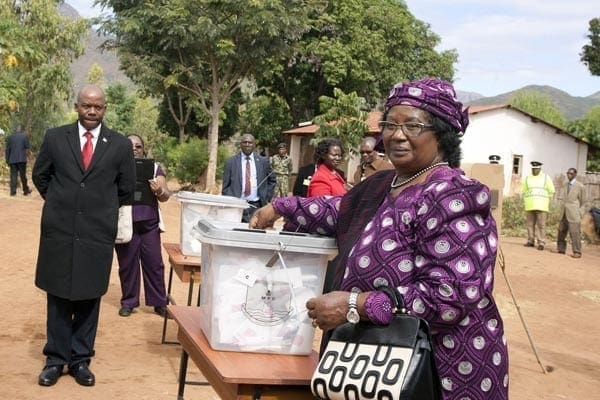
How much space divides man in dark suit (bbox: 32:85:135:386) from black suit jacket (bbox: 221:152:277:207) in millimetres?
4347

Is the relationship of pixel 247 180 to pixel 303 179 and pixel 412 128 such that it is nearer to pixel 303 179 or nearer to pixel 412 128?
pixel 303 179

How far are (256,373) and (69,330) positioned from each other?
114 inches

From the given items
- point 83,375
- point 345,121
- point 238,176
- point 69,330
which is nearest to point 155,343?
point 83,375

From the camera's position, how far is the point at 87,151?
5.22 m

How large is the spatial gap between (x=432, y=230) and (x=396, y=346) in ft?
1.18

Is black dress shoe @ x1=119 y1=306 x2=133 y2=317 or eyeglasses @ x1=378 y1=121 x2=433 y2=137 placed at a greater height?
eyeglasses @ x1=378 y1=121 x2=433 y2=137

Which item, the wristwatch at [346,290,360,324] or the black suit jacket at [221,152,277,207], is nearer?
the wristwatch at [346,290,360,324]

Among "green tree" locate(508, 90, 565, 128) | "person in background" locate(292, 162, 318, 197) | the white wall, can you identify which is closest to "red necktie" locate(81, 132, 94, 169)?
"person in background" locate(292, 162, 318, 197)

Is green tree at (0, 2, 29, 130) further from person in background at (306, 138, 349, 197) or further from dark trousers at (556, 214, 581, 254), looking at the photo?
dark trousers at (556, 214, 581, 254)

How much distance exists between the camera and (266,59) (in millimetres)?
24875

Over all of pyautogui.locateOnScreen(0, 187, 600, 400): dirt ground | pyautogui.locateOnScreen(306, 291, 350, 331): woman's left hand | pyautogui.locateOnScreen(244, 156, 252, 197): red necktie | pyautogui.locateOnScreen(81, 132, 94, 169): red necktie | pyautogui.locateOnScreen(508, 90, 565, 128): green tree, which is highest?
pyautogui.locateOnScreen(508, 90, 565, 128): green tree

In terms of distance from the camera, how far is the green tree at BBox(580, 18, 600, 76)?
23500 mm

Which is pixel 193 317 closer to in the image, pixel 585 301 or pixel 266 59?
pixel 585 301

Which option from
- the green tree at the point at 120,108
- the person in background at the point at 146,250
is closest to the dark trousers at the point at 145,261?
the person in background at the point at 146,250
